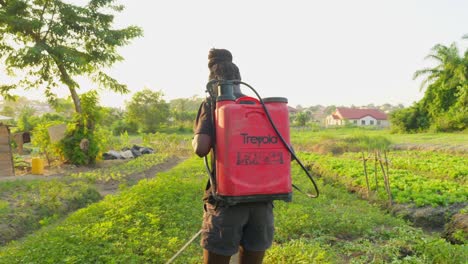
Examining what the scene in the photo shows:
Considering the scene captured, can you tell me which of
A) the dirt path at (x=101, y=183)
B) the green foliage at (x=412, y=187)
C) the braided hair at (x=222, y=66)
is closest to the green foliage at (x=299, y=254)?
the braided hair at (x=222, y=66)

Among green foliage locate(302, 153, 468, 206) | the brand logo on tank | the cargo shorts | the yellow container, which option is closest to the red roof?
green foliage locate(302, 153, 468, 206)

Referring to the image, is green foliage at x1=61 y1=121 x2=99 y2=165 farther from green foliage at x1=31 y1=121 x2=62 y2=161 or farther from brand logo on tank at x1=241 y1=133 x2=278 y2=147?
brand logo on tank at x1=241 y1=133 x2=278 y2=147

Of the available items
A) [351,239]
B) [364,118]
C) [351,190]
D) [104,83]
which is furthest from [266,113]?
[364,118]

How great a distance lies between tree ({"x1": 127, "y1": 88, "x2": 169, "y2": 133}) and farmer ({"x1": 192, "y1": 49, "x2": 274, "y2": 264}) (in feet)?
152

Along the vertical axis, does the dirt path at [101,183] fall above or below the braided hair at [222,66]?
below

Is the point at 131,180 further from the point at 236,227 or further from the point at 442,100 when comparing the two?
the point at 442,100

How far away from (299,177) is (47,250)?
8.81 meters

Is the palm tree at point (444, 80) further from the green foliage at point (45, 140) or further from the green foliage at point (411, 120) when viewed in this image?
the green foliage at point (45, 140)

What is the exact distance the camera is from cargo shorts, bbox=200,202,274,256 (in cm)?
260

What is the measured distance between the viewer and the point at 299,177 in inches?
480

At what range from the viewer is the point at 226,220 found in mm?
2600

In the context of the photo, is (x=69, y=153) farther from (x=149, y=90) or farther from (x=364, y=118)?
(x=364, y=118)

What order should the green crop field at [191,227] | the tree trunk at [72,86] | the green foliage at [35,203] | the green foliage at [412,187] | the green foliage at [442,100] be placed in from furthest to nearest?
the green foliage at [442,100] < the tree trunk at [72,86] < the green foliage at [412,187] < the green foliage at [35,203] < the green crop field at [191,227]

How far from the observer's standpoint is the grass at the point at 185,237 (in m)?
4.49
